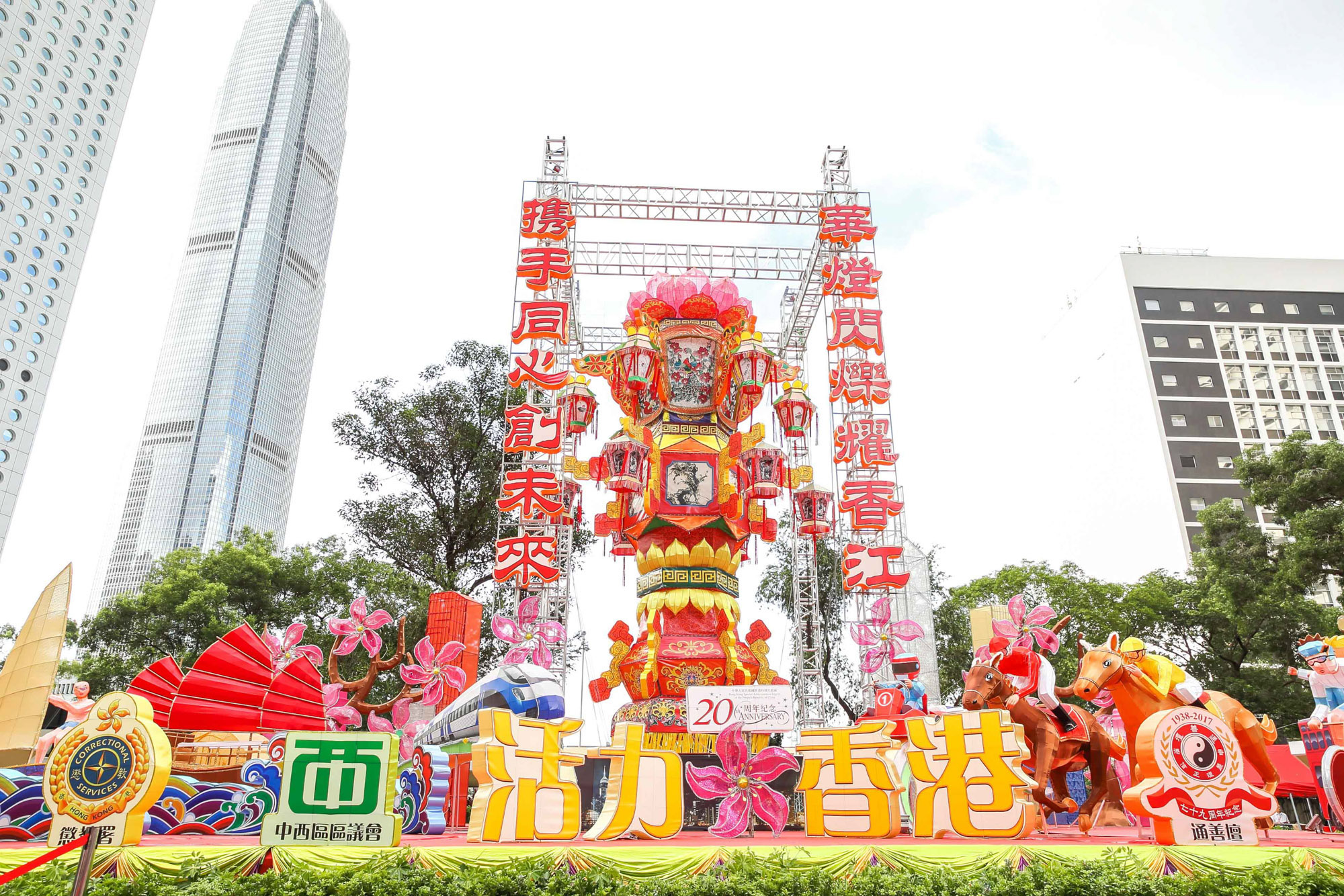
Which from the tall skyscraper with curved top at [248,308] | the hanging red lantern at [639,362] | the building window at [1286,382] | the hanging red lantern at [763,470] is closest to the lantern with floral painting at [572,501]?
the hanging red lantern at [639,362]

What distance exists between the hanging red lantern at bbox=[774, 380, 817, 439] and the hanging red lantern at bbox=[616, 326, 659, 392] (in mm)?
2159

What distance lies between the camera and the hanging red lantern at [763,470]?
12211mm

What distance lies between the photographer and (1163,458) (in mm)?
31078

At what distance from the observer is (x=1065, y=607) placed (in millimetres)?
20844

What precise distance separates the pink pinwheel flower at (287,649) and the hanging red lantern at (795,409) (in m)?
7.53

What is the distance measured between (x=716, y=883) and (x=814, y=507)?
8.53 metres

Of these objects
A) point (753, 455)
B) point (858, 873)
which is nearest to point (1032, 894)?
point (858, 873)

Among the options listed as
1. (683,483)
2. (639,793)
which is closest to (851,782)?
(639,793)

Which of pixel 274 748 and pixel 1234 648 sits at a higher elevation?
pixel 1234 648

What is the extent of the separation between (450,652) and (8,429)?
84.1 ft

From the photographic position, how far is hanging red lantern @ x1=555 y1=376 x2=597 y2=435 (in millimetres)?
13578

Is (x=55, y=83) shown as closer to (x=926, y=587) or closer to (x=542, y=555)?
(x=542, y=555)

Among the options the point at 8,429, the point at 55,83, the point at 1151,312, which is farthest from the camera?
the point at 1151,312

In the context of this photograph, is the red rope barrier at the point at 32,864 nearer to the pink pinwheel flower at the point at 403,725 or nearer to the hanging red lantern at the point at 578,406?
the pink pinwheel flower at the point at 403,725
